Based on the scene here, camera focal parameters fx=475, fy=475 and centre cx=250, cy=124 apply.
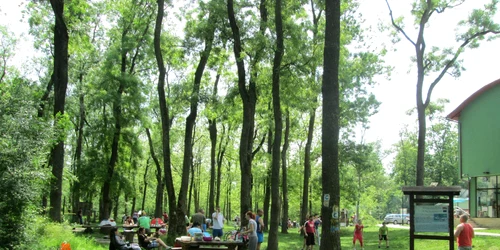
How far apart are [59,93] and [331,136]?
1181cm

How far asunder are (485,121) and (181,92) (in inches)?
819

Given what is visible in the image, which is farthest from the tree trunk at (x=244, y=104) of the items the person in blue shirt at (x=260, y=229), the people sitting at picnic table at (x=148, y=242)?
the people sitting at picnic table at (x=148, y=242)

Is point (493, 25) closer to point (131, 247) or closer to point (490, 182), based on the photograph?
point (490, 182)

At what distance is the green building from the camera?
3019 centimetres

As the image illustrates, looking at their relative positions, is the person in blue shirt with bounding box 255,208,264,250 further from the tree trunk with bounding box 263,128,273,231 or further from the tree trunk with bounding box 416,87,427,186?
the tree trunk with bounding box 263,128,273,231

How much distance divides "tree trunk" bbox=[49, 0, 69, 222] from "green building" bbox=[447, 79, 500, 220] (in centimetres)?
2556

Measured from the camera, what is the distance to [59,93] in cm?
1817

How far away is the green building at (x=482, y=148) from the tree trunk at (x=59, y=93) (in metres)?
25.6

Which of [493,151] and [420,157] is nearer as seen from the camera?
[420,157]

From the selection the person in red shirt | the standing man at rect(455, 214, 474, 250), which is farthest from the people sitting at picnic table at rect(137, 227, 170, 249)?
the standing man at rect(455, 214, 474, 250)

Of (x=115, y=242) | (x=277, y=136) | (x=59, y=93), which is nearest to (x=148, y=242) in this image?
(x=115, y=242)

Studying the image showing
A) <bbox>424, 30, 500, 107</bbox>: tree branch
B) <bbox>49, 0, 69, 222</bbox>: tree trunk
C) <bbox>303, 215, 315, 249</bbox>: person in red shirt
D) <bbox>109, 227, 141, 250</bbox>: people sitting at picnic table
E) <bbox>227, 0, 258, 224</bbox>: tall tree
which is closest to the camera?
<bbox>109, 227, 141, 250</bbox>: people sitting at picnic table

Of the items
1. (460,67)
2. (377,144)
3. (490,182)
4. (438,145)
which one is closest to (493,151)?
(490,182)

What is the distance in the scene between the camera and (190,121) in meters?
22.1
